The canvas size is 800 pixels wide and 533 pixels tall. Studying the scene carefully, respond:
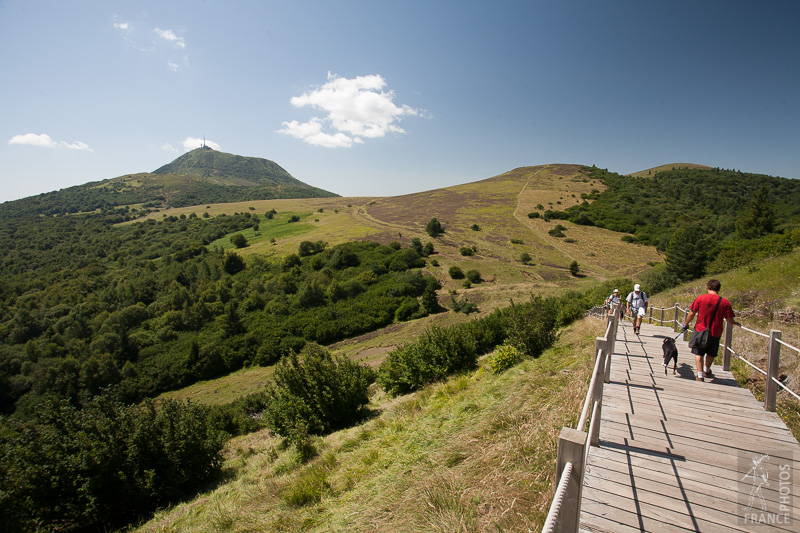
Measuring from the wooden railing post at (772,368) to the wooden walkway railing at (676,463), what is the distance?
2cm

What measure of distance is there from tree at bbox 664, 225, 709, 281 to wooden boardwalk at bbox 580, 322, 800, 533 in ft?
105

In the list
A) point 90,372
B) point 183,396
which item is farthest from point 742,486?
point 90,372

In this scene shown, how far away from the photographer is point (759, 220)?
37.2 meters

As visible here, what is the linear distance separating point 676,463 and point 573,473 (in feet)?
8.06

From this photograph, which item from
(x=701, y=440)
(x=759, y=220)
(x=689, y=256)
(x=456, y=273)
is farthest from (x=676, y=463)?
(x=759, y=220)

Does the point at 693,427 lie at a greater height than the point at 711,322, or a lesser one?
lesser

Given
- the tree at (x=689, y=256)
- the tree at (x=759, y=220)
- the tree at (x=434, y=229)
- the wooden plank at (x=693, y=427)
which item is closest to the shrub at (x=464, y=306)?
the tree at (x=689, y=256)

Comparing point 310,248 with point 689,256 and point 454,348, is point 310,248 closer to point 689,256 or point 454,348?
point 454,348

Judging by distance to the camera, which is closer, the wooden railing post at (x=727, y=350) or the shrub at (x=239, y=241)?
the wooden railing post at (x=727, y=350)

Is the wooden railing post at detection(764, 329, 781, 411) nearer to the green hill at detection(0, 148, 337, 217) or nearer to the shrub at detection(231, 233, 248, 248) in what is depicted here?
the shrub at detection(231, 233, 248, 248)

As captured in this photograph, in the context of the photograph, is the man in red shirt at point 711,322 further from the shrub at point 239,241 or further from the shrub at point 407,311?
the shrub at point 239,241

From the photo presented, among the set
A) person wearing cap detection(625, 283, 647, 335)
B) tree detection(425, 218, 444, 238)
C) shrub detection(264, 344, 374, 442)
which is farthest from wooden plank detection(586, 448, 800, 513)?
tree detection(425, 218, 444, 238)

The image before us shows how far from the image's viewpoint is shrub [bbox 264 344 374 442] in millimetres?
12266

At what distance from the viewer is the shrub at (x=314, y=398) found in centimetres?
1227
